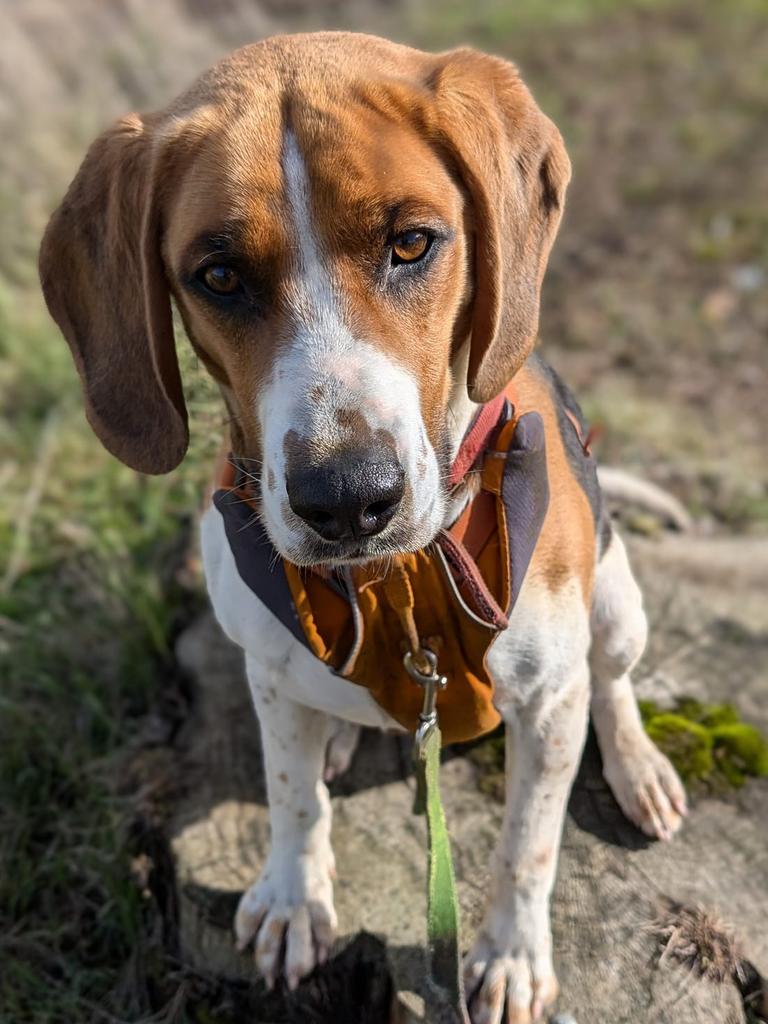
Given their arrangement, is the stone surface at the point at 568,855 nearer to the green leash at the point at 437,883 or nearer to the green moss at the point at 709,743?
the green moss at the point at 709,743

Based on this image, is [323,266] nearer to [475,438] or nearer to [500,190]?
[500,190]

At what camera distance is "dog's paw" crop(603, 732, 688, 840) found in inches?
119

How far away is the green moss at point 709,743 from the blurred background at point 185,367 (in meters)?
1.19

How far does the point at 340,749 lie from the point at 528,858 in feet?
2.88

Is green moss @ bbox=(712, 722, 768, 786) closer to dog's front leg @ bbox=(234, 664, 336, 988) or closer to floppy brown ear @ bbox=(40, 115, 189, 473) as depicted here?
dog's front leg @ bbox=(234, 664, 336, 988)

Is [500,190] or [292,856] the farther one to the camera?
[292,856]

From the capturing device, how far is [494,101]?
233 centimetres

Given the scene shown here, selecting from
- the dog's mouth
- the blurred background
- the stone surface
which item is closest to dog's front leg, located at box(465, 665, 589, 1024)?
the stone surface

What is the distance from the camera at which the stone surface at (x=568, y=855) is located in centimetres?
273

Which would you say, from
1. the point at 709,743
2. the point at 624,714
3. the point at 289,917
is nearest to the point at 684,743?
the point at 709,743

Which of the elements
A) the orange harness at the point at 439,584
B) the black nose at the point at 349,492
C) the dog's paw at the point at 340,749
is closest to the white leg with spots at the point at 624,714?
the orange harness at the point at 439,584

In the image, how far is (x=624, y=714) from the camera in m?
3.18

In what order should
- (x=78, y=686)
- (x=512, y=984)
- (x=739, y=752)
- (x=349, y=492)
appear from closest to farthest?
(x=349, y=492), (x=512, y=984), (x=739, y=752), (x=78, y=686)

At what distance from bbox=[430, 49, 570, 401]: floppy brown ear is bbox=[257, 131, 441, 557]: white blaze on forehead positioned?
29cm
